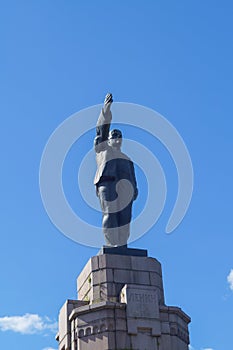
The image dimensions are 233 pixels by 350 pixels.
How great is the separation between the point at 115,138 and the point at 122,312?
5.80 metres

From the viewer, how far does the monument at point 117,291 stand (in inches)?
668

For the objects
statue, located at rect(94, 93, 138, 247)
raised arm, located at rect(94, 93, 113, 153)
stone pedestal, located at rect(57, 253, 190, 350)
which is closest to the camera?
stone pedestal, located at rect(57, 253, 190, 350)

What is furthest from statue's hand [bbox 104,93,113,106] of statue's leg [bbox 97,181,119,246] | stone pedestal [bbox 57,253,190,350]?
stone pedestal [bbox 57,253,190,350]

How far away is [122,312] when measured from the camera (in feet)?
56.2

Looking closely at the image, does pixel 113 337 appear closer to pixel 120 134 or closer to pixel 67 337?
pixel 67 337

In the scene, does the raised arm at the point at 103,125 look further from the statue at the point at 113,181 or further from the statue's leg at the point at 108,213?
the statue's leg at the point at 108,213

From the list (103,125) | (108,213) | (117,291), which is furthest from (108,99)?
(117,291)

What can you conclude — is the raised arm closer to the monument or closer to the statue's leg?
the monument

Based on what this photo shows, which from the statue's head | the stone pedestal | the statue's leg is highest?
the statue's head

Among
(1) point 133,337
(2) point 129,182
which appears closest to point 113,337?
(1) point 133,337

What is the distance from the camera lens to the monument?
1697 centimetres

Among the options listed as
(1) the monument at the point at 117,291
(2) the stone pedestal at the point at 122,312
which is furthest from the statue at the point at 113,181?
(2) the stone pedestal at the point at 122,312

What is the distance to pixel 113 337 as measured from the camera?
16.8 metres

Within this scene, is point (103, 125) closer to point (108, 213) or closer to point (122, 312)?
point (108, 213)
